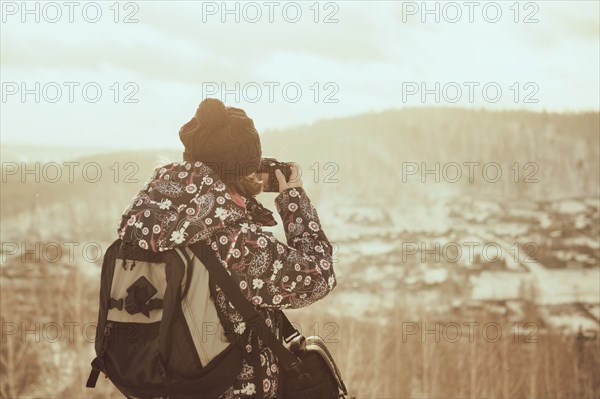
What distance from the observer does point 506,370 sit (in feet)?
47.4

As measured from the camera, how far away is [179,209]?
2.34 metres

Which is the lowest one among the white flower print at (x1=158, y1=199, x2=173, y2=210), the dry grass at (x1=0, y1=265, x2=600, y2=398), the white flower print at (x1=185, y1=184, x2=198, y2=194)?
the dry grass at (x1=0, y1=265, x2=600, y2=398)

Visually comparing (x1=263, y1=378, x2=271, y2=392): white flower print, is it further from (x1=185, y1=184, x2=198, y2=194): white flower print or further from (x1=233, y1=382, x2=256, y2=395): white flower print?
(x1=185, y1=184, x2=198, y2=194): white flower print

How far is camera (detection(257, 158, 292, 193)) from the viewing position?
2.66 m

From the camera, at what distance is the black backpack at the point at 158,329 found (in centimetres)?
229

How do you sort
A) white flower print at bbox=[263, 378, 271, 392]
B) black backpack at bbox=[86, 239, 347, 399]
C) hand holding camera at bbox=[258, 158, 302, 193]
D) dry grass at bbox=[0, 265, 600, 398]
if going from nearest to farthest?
black backpack at bbox=[86, 239, 347, 399], white flower print at bbox=[263, 378, 271, 392], hand holding camera at bbox=[258, 158, 302, 193], dry grass at bbox=[0, 265, 600, 398]

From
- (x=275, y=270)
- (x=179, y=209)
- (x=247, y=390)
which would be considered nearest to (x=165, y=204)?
(x=179, y=209)

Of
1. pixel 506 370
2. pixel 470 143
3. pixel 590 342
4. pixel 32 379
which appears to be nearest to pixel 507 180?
pixel 470 143

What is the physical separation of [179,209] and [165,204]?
1.7 inches

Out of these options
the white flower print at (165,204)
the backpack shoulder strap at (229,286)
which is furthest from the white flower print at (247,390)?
the white flower print at (165,204)

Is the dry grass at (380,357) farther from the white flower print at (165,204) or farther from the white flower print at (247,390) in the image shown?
the white flower print at (165,204)

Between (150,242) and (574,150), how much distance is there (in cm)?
1817

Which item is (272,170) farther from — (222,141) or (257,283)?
(257,283)

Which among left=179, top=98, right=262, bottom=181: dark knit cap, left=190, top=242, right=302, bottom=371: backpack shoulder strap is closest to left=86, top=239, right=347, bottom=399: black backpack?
left=190, top=242, right=302, bottom=371: backpack shoulder strap
